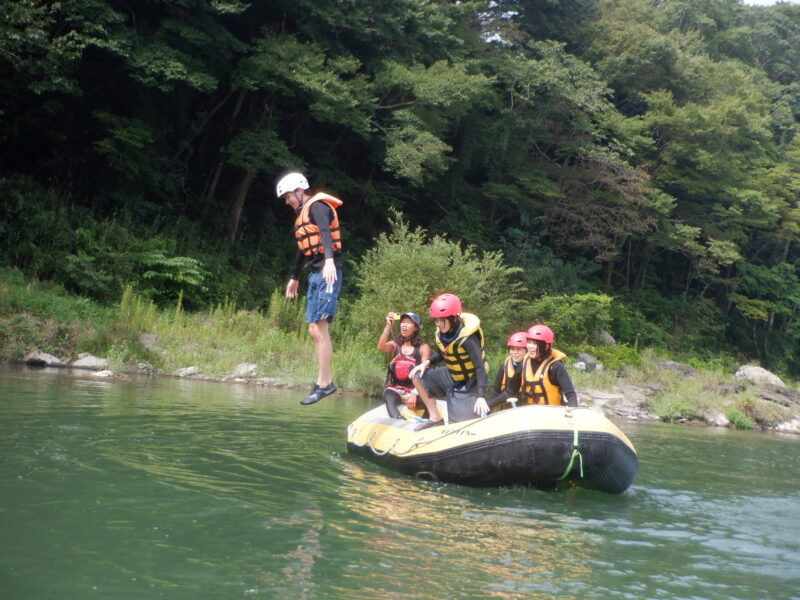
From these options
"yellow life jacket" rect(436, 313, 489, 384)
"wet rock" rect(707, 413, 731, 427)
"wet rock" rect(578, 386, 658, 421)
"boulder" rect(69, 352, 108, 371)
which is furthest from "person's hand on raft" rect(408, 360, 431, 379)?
"wet rock" rect(707, 413, 731, 427)

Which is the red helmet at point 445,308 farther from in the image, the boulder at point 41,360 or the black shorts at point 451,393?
the boulder at point 41,360

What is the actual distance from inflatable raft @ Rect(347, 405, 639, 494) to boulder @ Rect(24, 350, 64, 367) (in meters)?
8.01

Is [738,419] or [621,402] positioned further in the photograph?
[621,402]

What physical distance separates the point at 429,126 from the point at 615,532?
54.7 ft

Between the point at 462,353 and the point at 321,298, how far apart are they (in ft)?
5.02

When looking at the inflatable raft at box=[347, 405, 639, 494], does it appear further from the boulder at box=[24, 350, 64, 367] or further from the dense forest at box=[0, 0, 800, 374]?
the dense forest at box=[0, 0, 800, 374]

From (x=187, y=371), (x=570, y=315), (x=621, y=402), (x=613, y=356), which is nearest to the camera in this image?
(x=187, y=371)

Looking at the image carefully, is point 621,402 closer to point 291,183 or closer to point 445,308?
point 445,308

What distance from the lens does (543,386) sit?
23.2 feet

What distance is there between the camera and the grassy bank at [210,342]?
12.8m

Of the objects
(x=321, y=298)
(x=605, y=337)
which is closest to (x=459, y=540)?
(x=321, y=298)

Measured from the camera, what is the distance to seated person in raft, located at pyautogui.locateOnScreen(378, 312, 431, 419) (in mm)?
7852

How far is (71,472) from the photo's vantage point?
5.16 metres

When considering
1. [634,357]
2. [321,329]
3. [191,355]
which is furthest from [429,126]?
[321,329]
